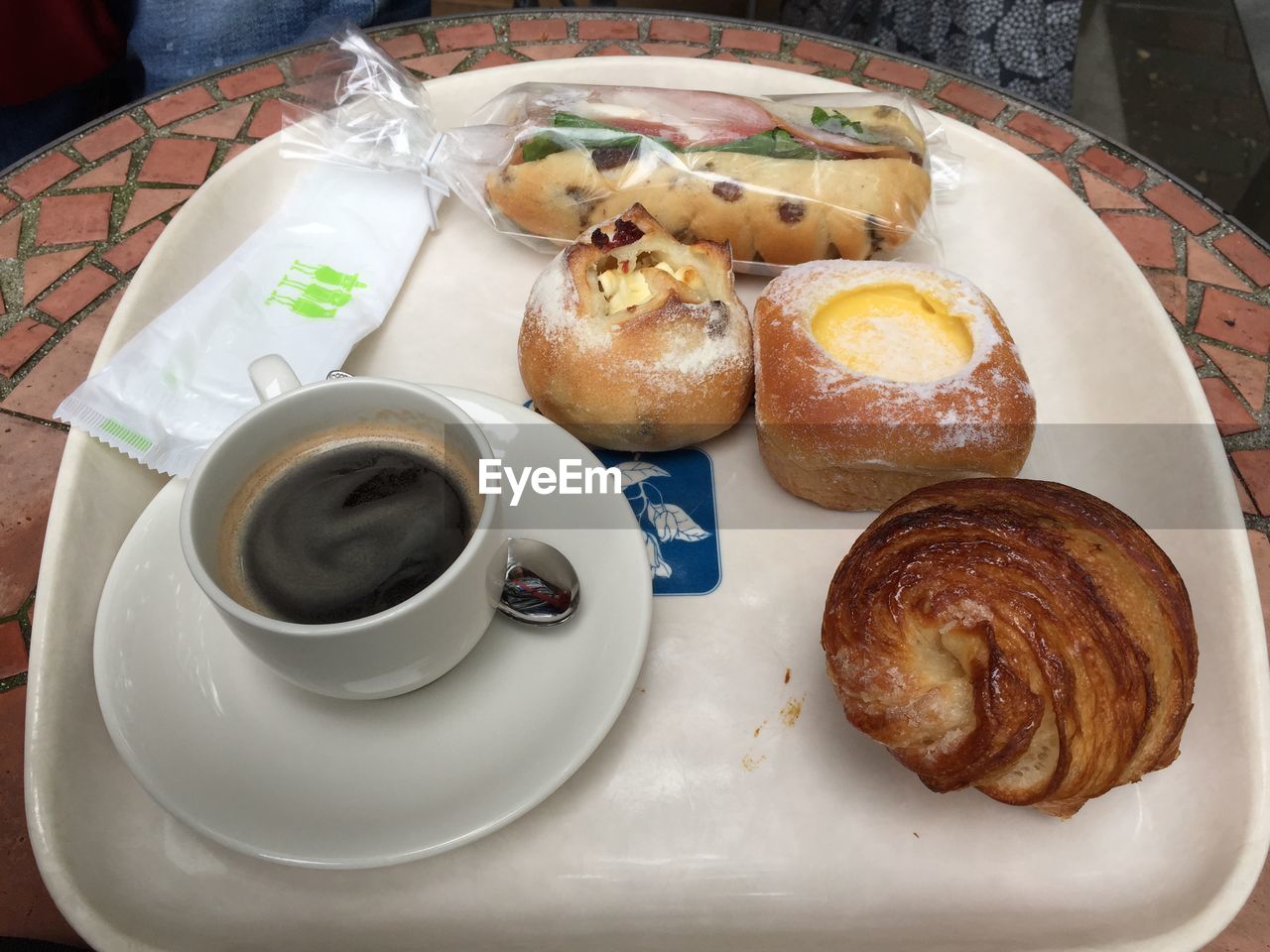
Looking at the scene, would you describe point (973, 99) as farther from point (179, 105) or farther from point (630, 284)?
point (179, 105)

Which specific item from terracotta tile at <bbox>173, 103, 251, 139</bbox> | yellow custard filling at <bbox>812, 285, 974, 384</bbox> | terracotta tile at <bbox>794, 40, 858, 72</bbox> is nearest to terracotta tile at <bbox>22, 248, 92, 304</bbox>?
terracotta tile at <bbox>173, 103, 251, 139</bbox>

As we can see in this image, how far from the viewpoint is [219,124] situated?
3.96 ft

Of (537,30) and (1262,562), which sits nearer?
(1262,562)

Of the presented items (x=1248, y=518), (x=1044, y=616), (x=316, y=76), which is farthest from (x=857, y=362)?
(x=316, y=76)

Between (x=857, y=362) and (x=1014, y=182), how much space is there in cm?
49

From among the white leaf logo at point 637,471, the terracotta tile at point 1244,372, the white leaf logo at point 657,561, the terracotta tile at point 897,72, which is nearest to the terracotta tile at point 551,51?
the terracotta tile at point 897,72

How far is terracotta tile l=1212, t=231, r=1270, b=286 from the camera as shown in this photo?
41.6 inches

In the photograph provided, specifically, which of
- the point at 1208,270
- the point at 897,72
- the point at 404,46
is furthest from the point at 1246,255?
the point at 404,46

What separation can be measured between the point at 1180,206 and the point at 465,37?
106cm

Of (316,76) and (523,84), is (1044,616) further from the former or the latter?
(316,76)

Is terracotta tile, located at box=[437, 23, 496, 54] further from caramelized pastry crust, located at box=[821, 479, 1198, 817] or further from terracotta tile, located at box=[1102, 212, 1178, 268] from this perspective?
caramelized pastry crust, located at box=[821, 479, 1198, 817]

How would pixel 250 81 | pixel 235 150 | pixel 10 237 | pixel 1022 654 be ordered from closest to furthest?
pixel 1022 654
pixel 10 237
pixel 235 150
pixel 250 81

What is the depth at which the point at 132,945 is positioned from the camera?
586mm

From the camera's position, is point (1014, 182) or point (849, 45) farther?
point (849, 45)
